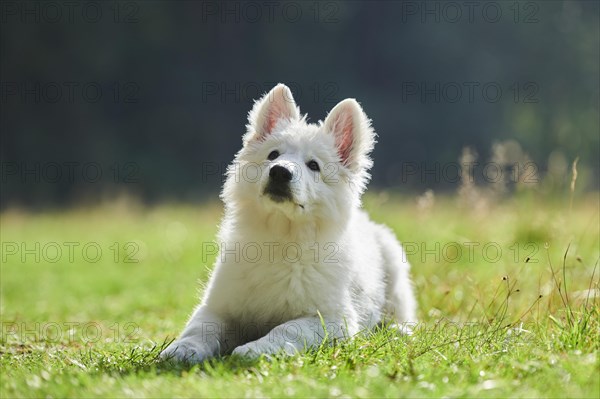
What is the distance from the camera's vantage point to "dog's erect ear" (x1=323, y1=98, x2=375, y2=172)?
5309 mm

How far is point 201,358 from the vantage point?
4348 mm

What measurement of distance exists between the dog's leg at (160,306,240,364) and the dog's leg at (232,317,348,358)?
247mm

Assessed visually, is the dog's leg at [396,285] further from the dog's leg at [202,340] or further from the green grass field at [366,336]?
the dog's leg at [202,340]

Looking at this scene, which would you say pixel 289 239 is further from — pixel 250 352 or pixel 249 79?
pixel 249 79

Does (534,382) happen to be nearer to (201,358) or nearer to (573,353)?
(573,353)

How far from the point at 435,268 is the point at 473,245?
146cm

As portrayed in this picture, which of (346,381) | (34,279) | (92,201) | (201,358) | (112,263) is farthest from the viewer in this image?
(92,201)

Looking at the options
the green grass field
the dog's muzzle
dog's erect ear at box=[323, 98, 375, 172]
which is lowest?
the green grass field

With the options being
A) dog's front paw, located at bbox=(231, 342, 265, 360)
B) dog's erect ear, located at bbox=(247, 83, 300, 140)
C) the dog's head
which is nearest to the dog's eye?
the dog's head

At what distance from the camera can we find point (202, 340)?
4.55m

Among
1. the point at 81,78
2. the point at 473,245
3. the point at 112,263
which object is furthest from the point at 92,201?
the point at 473,245

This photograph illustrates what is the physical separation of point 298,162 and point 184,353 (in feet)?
4.58

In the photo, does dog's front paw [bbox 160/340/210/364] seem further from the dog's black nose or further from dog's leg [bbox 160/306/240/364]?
the dog's black nose

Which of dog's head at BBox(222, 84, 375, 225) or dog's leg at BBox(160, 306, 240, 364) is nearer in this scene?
dog's leg at BBox(160, 306, 240, 364)
